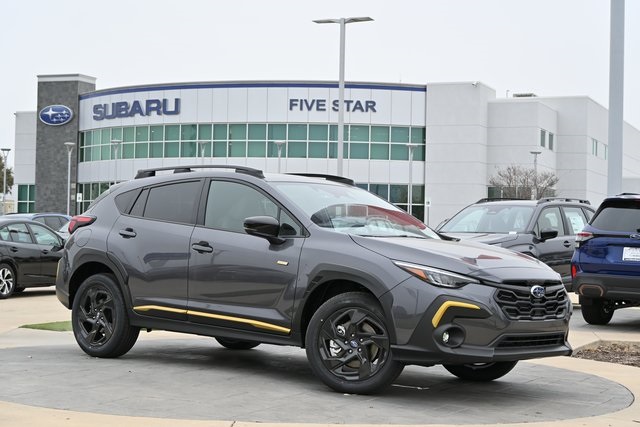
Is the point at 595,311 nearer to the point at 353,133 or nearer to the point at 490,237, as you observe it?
the point at 490,237

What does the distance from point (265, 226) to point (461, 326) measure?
176 cm

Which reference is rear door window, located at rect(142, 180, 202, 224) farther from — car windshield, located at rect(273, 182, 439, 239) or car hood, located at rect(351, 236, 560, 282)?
car hood, located at rect(351, 236, 560, 282)

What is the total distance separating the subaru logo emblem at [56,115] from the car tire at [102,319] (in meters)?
64.1

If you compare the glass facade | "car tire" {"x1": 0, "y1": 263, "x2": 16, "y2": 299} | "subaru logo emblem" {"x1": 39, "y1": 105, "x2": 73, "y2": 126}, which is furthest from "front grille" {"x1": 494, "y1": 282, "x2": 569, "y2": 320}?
"subaru logo emblem" {"x1": 39, "y1": 105, "x2": 73, "y2": 126}

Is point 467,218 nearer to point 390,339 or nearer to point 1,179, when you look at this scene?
point 390,339

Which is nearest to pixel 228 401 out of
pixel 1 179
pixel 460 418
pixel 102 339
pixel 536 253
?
pixel 460 418

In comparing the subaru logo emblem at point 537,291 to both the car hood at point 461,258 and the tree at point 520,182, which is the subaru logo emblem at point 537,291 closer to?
the car hood at point 461,258

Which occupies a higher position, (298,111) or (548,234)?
(298,111)

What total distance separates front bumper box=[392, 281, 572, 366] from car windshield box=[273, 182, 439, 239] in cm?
98

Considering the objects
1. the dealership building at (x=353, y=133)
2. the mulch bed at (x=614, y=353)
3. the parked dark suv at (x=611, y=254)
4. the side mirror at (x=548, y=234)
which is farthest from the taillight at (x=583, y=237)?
the dealership building at (x=353, y=133)

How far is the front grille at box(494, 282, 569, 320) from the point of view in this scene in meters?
6.82

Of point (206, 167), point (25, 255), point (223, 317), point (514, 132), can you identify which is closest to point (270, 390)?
point (223, 317)

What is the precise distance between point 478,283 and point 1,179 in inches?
4362

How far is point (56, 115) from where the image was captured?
234 ft
